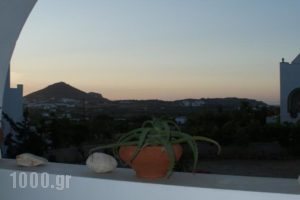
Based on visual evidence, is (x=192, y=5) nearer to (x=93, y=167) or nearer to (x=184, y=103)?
(x=184, y=103)

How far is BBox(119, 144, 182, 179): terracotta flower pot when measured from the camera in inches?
60.8

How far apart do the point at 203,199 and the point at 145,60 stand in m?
5.22

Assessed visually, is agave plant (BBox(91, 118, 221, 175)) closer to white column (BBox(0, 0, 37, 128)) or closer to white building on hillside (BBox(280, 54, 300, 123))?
white column (BBox(0, 0, 37, 128))

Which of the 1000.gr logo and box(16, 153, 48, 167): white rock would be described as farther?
box(16, 153, 48, 167): white rock

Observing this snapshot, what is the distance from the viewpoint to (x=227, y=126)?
831 cm

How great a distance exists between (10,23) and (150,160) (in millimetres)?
1233

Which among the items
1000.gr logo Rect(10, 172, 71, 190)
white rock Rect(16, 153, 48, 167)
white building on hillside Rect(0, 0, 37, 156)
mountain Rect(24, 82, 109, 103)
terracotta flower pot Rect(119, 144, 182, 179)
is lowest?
1000.gr logo Rect(10, 172, 71, 190)

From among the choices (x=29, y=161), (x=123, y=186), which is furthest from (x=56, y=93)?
(x=123, y=186)

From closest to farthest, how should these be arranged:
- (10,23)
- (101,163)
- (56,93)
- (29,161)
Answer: (101,163), (29,161), (10,23), (56,93)

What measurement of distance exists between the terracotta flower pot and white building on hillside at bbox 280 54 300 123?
6.29m

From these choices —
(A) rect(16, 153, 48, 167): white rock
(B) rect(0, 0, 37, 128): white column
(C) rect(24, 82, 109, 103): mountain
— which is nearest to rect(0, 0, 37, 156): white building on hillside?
(B) rect(0, 0, 37, 128): white column

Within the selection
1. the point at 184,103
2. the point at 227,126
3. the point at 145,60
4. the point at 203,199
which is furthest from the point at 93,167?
the point at 227,126

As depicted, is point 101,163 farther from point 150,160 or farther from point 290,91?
point 290,91

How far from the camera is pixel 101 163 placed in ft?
5.62
